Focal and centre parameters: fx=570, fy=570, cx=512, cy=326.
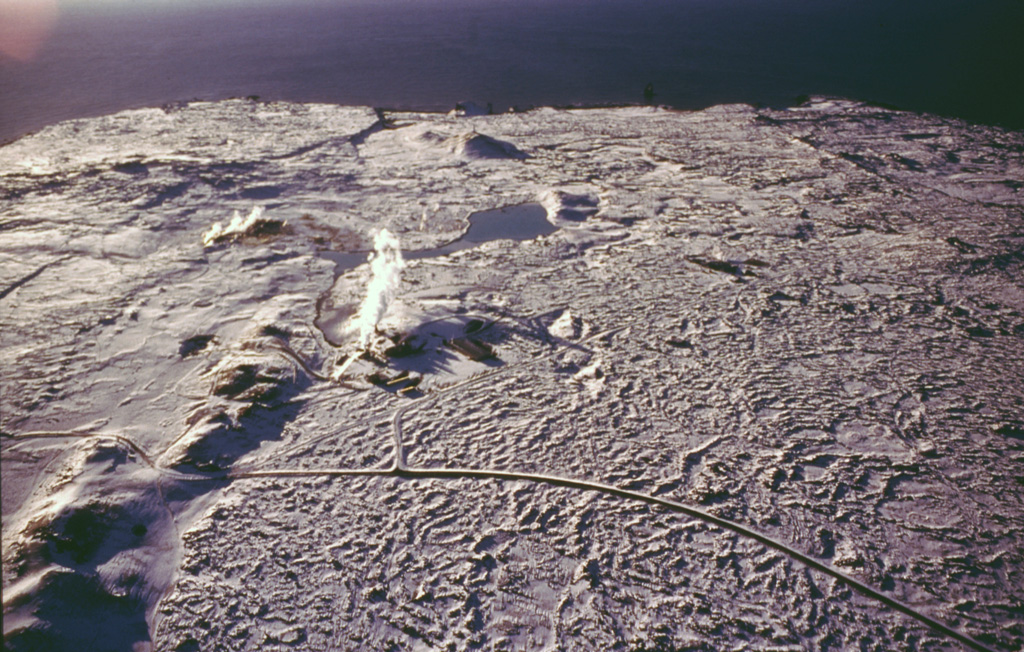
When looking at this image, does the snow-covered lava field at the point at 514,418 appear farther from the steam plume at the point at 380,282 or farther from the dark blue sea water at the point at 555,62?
the dark blue sea water at the point at 555,62

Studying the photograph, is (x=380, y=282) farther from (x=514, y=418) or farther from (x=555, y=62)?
(x=555, y=62)

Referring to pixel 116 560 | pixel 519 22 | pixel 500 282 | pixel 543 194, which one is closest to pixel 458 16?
pixel 519 22

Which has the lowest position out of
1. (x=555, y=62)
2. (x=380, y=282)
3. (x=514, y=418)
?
(x=514, y=418)

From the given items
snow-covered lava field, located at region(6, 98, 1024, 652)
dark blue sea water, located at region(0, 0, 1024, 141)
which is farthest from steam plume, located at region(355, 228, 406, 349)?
dark blue sea water, located at region(0, 0, 1024, 141)

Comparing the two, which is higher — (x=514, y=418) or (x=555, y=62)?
(x=555, y=62)

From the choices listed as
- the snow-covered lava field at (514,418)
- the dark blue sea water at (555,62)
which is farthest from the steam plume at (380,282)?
the dark blue sea water at (555,62)

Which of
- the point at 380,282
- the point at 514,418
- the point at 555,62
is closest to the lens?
the point at 514,418

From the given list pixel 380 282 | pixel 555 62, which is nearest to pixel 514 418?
pixel 380 282
